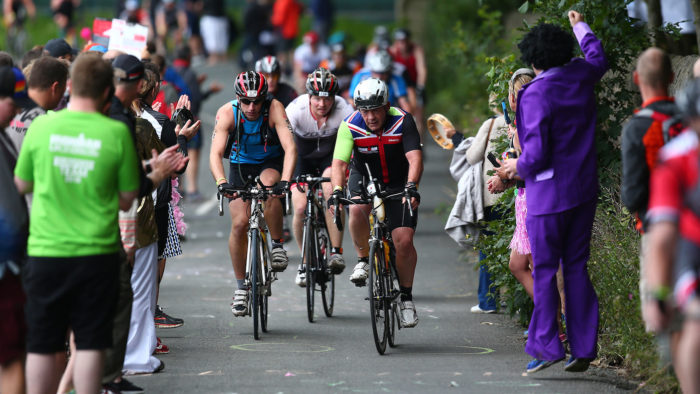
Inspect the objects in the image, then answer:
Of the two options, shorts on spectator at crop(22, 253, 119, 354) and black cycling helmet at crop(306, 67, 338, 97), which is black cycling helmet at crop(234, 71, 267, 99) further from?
shorts on spectator at crop(22, 253, 119, 354)

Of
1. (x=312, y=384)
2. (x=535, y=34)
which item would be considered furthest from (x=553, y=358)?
(x=535, y=34)

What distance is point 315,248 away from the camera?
1062 cm

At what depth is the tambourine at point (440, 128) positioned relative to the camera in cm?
1066

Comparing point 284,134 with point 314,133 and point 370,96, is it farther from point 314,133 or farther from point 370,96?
point 314,133

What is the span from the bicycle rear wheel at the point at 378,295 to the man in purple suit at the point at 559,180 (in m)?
1.31

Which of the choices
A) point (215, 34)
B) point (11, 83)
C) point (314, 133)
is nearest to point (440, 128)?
point (314, 133)

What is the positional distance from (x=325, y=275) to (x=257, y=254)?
1.15 meters

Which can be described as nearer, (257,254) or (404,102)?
(257,254)

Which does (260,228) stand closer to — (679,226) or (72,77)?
(72,77)

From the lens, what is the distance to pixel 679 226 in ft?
16.6

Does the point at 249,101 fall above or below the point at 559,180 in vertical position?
above

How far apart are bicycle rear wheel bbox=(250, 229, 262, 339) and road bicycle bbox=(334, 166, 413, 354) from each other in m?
0.77

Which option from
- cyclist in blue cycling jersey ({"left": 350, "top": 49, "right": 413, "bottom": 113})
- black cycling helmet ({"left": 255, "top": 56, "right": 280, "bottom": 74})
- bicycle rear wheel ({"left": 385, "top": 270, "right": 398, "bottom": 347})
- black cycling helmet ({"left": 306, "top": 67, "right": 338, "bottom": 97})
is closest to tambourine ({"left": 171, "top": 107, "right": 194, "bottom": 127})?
bicycle rear wheel ({"left": 385, "top": 270, "right": 398, "bottom": 347})

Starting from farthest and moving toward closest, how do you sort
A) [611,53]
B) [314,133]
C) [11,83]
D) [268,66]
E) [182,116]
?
1. [268,66]
2. [314,133]
3. [611,53]
4. [182,116]
5. [11,83]
